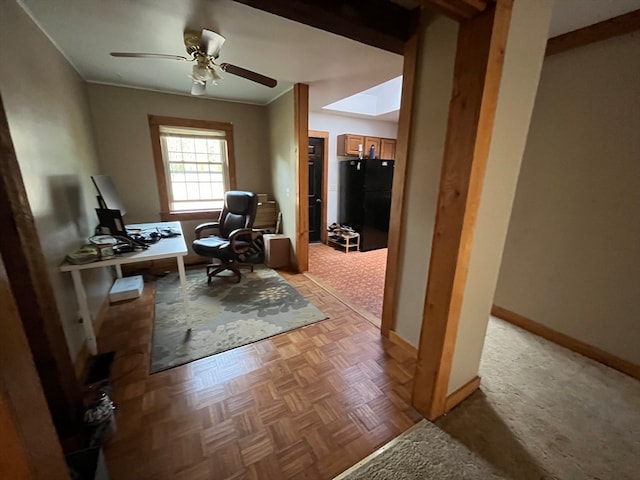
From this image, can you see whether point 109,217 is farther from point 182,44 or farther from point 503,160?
point 503,160

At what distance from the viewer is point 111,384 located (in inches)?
64.9

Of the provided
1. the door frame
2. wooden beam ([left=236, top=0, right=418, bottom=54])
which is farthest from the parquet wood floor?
the door frame

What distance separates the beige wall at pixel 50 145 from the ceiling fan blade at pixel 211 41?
1074 millimetres

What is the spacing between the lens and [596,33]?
1743 mm

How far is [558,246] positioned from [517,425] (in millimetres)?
1432

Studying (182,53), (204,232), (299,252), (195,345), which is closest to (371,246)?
(299,252)

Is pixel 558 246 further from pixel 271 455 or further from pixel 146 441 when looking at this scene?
pixel 146 441

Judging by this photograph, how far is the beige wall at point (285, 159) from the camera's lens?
3.40 meters

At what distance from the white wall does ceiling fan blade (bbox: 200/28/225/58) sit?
8.57ft

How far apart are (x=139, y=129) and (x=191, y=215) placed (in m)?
1.26

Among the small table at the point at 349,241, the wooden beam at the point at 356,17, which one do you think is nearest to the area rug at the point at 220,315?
the small table at the point at 349,241

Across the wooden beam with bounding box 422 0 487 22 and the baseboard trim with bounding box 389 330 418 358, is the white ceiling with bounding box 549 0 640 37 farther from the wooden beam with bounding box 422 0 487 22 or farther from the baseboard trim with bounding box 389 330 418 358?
the baseboard trim with bounding box 389 330 418 358

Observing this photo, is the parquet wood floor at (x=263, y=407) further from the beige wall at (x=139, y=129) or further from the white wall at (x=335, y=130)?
the white wall at (x=335, y=130)

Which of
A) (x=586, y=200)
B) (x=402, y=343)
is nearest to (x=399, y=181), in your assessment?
(x=402, y=343)
